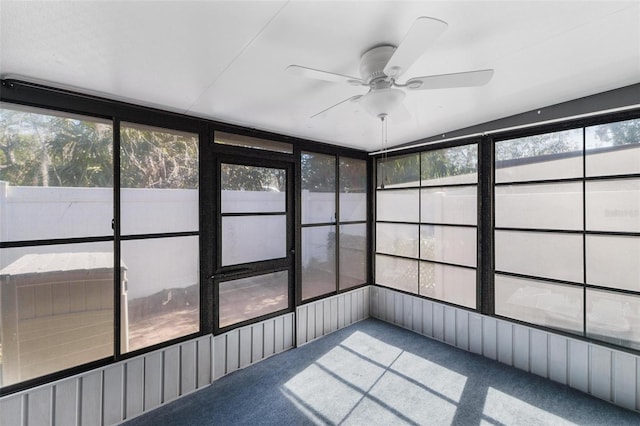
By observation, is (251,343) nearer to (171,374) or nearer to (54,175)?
(171,374)

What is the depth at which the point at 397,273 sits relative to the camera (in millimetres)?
4359

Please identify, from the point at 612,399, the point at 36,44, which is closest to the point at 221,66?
Answer: the point at 36,44

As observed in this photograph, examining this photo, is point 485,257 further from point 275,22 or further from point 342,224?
point 275,22

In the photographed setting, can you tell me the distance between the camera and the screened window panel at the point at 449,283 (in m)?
3.50

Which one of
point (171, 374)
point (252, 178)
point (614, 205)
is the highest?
point (252, 178)

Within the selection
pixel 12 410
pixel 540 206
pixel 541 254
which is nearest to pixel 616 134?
pixel 540 206

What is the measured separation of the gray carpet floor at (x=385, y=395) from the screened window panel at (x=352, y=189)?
2000mm

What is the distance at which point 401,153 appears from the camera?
4312 millimetres

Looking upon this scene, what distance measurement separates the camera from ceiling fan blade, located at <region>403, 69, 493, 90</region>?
1524 millimetres

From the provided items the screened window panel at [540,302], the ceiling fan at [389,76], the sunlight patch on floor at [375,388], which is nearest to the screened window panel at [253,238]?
the sunlight patch on floor at [375,388]

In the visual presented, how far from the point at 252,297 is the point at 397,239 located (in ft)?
7.75

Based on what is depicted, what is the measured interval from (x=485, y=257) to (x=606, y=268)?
1.02m

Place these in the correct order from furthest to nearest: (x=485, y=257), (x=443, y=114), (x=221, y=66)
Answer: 1. (x=485, y=257)
2. (x=443, y=114)
3. (x=221, y=66)

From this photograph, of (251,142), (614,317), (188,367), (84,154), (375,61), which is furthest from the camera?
(251,142)
